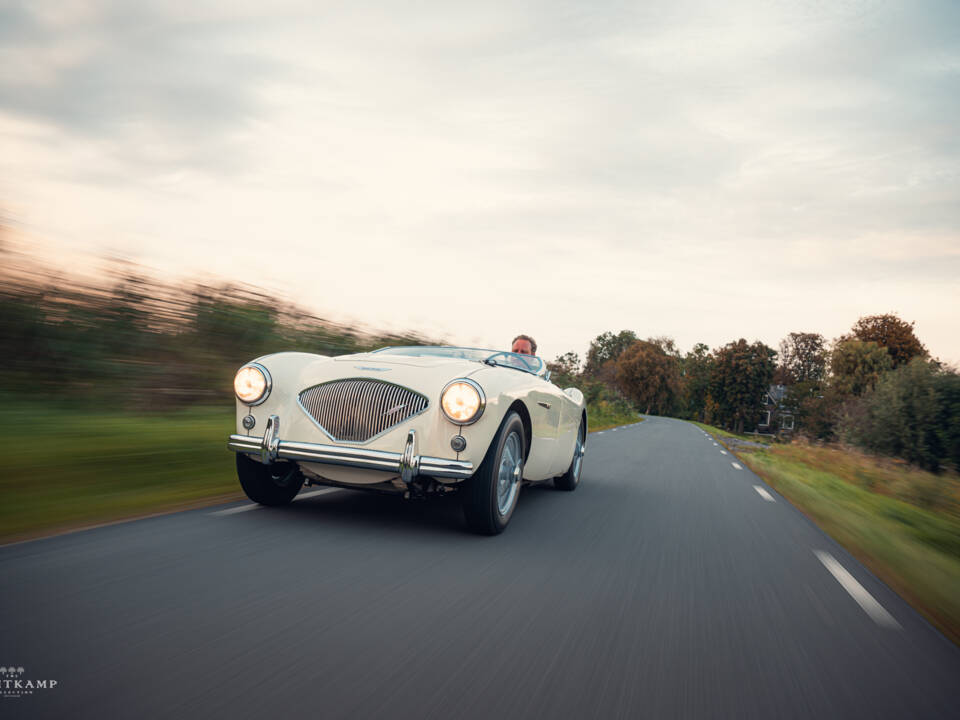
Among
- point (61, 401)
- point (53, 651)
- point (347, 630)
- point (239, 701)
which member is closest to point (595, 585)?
point (347, 630)

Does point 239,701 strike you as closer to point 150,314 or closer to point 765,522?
point 765,522

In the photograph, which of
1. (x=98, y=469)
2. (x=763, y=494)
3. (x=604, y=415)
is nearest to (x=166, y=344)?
(x=98, y=469)

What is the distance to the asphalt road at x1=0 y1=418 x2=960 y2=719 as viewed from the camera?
7.11ft

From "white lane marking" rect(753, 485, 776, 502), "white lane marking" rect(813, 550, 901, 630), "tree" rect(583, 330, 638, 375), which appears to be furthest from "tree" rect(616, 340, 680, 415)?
"white lane marking" rect(813, 550, 901, 630)

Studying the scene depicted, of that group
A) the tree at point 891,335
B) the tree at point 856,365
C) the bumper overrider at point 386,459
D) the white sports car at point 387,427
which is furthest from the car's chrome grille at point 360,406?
the tree at point 891,335

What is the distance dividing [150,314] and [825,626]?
7.03 meters

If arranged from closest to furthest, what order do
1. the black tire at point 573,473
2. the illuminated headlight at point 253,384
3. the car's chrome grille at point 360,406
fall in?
1. the car's chrome grille at point 360,406
2. the illuminated headlight at point 253,384
3. the black tire at point 573,473

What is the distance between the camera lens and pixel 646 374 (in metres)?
80.8

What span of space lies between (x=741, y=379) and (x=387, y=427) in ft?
271

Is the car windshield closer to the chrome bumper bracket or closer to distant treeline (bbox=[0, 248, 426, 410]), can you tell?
the chrome bumper bracket

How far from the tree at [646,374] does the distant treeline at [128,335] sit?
243 ft

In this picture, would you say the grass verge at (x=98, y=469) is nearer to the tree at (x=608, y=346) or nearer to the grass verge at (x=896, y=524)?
the grass verge at (x=896, y=524)

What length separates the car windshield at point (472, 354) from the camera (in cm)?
577

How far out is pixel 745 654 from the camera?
278 centimetres
